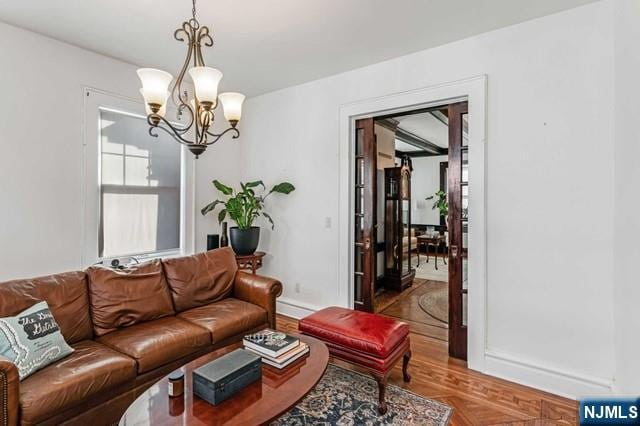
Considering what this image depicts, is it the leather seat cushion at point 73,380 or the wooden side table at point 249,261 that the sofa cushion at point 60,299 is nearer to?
the leather seat cushion at point 73,380

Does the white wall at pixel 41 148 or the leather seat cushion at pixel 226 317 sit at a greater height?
the white wall at pixel 41 148

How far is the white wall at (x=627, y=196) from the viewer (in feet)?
5.90

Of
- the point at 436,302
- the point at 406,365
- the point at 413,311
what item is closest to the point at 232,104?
the point at 406,365

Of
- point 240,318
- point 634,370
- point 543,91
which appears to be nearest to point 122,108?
point 240,318

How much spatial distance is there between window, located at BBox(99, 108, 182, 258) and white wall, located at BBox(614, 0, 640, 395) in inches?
164

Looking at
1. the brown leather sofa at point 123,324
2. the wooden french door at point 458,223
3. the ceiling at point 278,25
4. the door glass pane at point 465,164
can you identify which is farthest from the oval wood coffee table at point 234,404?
the ceiling at point 278,25

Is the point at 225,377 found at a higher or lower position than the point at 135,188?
lower

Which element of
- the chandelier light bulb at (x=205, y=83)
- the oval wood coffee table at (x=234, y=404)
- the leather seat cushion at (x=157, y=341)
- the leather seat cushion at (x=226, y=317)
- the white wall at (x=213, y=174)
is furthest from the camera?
the white wall at (x=213, y=174)

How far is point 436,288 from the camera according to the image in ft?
16.8

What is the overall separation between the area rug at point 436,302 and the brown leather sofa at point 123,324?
2.19 meters

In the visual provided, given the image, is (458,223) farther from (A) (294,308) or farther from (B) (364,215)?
(A) (294,308)

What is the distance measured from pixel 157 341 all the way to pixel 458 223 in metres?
2.55

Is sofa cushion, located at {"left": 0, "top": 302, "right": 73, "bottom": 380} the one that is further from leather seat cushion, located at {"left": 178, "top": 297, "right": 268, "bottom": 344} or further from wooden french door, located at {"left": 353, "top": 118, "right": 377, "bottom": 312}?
wooden french door, located at {"left": 353, "top": 118, "right": 377, "bottom": 312}

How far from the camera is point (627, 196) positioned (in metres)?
1.94
